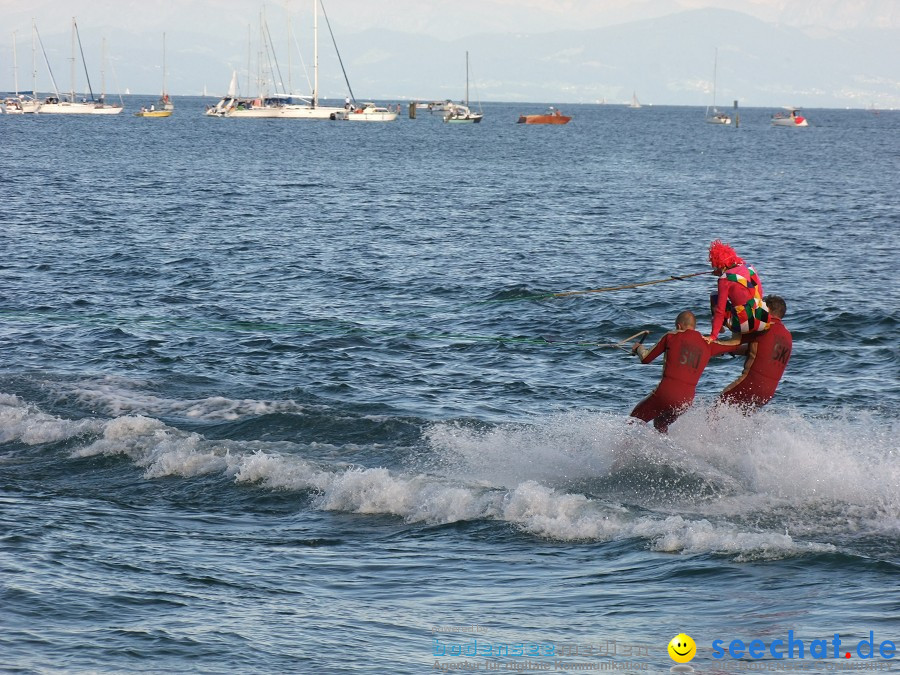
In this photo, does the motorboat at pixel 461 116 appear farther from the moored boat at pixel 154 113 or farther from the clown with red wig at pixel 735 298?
the clown with red wig at pixel 735 298

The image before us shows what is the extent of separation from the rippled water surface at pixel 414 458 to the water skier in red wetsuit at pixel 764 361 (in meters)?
0.30

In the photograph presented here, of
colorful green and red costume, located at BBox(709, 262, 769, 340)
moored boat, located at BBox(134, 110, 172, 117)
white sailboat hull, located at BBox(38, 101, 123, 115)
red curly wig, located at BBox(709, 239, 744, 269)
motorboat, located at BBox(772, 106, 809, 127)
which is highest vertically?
white sailboat hull, located at BBox(38, 101, 123, 115)

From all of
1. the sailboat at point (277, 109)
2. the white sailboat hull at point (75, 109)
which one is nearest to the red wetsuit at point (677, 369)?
the sailboat at point (277, 109)

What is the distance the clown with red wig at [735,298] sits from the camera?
44.8ft

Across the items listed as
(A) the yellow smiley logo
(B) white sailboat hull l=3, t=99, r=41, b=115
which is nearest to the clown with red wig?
(A) the yellow smiley logo

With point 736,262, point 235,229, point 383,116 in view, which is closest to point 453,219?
point 235,229

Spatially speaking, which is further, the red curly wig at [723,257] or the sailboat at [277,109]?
the sailboat at [277,109]

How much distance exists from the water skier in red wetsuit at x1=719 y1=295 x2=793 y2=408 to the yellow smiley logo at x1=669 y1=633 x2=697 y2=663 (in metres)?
5.42

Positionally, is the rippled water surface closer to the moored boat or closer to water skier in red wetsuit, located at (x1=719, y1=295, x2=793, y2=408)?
water skier in red wetsuit, located at (x1=719, y1=295, x2=793, y2=408)

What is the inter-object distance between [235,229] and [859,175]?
43.4 metres

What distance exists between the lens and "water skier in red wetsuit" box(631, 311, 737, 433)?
44.1ft

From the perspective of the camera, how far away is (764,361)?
1379 cm

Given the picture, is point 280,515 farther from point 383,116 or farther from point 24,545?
point 383,116

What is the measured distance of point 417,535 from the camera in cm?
1211
